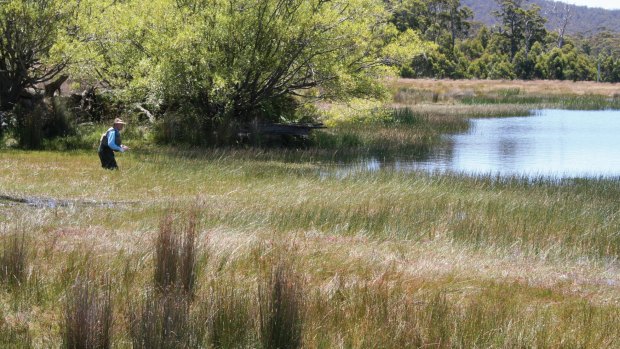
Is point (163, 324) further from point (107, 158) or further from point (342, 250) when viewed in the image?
point (107, 158)

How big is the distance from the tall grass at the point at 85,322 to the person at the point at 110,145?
12.1 meters

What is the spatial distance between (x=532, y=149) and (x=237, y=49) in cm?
1360

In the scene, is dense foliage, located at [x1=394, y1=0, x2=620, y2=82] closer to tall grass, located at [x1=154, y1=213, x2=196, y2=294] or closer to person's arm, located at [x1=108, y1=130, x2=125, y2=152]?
person's arm, located at [x1=108, y1=130, x2=125, y2=152]

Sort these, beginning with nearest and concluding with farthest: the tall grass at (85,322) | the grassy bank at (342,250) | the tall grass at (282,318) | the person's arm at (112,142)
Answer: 1. the tall grass at (85,322)
2. the tall grass at (282,318)
3. the grassy bank at (342,250)
4. the person's arm at (112,142)

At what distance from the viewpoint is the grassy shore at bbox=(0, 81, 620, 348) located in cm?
606

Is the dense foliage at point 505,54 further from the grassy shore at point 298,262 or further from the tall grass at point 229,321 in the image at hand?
the tall grass at point 229,321

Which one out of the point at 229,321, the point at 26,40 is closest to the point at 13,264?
the point at 229,321

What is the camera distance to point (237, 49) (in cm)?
2472

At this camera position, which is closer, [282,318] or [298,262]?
[282,318]

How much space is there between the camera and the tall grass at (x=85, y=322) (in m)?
5.52

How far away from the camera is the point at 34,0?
23.6m

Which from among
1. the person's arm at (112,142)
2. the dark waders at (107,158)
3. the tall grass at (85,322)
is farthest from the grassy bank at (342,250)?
the person's arm at (112,142)

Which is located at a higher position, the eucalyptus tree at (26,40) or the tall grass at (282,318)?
the eucalyptus tree at (26,40)

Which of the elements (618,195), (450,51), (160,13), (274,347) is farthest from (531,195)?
(450,51)
